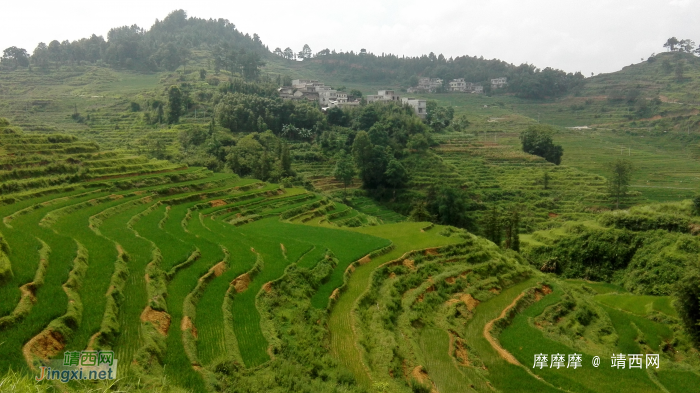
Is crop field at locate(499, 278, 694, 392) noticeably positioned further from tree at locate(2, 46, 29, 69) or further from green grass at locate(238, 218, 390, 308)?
tree at locate(2, 46, 29, 69)

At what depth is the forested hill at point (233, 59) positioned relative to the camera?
88.6 m

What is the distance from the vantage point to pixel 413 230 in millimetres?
26344

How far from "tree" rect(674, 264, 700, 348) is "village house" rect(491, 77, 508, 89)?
98.7 meters

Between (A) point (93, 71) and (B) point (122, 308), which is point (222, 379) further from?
(A) point (93, 71)

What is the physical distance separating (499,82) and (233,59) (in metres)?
65.5

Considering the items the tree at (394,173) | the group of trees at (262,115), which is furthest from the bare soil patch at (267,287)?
the group of trees at (262,115)

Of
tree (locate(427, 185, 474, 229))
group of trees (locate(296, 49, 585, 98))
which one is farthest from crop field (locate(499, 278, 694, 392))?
group of trees (locate(296, 49, 585, 98))

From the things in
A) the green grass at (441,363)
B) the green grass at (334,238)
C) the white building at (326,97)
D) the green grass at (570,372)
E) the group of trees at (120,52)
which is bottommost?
the green grass at (570,372)

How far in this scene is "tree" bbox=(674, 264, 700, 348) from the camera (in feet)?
51.3

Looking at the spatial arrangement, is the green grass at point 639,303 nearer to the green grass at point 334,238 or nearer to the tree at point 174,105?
the green grass at point 334,238

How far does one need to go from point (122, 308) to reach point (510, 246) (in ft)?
83.9

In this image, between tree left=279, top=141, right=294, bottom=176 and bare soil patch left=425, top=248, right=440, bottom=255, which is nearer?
bare soil patch left=425, top=248, right=440, bottom=255

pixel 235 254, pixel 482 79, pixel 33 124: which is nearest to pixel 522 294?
pixel 235 254

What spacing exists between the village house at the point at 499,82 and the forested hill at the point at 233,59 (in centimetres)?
181
